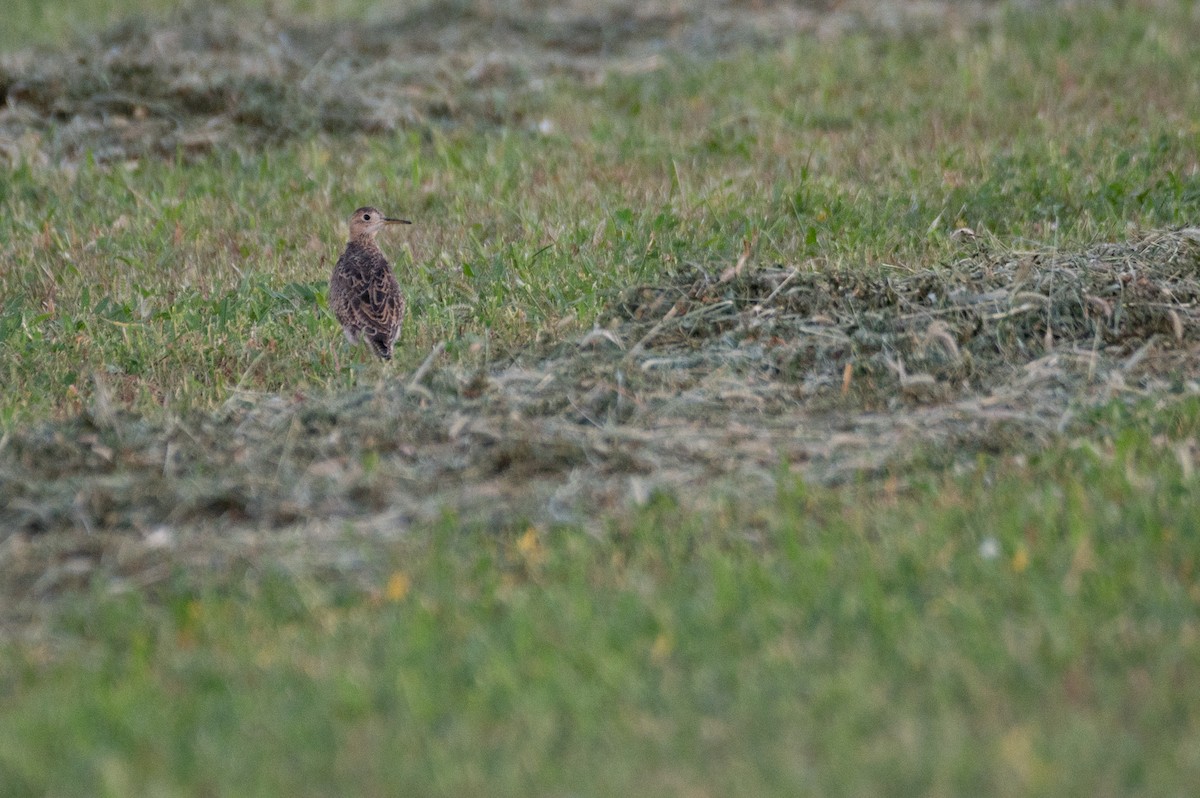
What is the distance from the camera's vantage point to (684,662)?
193 inches

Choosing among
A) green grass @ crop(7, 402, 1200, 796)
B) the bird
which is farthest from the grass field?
the bird

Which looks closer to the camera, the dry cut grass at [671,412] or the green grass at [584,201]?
the dry cut grass at [671,412]

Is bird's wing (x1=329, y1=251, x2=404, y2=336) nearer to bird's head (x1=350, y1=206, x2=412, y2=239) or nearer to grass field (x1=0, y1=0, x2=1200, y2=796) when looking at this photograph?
grass field (x1=0, y1=0, x2=1200, y2=796)

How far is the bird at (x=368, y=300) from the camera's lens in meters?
8.10

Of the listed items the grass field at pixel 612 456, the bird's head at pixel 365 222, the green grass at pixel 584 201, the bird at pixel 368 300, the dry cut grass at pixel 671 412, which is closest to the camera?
the grass field at pixel 612 456

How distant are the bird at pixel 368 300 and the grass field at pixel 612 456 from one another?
185 mm

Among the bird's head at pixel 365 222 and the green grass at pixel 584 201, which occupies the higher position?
the bird's head at pixel 365 222

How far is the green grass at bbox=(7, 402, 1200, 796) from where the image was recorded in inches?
170

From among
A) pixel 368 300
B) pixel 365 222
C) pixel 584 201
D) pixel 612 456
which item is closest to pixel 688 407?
pixel 612 456

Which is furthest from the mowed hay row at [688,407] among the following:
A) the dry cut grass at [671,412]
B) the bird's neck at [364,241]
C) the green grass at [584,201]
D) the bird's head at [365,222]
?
the bird's head at [365,222]

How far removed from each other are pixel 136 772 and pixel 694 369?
3.61 meters

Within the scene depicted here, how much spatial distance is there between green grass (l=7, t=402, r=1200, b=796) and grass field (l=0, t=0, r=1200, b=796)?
2 cm

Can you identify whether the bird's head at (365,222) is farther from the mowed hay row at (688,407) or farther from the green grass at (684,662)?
the green grass at (684,662)

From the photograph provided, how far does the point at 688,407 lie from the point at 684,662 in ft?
7.03
